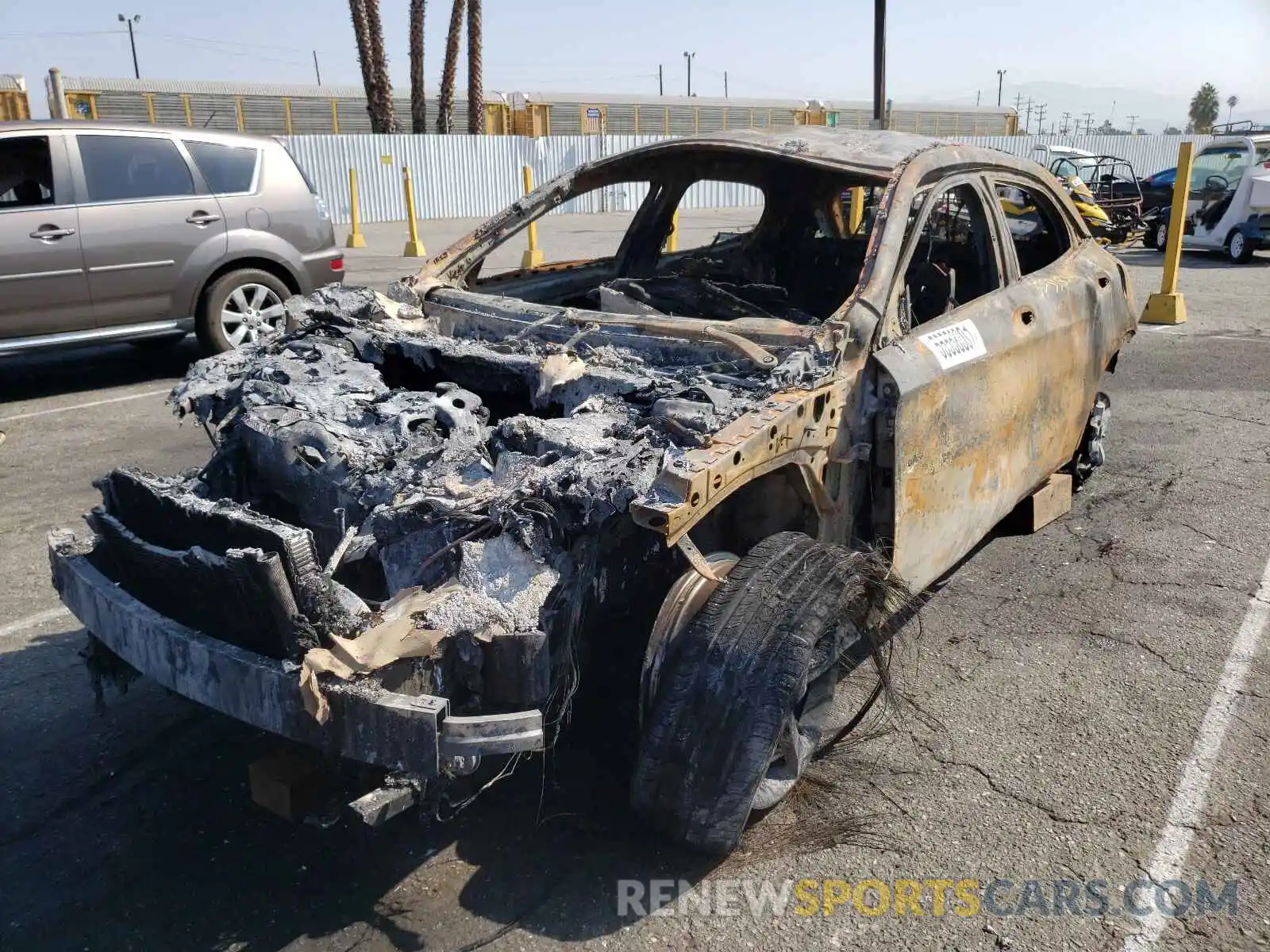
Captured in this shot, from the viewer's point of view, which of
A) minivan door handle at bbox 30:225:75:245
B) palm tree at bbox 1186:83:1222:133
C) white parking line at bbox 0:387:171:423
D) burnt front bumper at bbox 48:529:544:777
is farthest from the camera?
palm tree at bbox 1186:83:1222:133

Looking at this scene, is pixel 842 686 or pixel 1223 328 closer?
pixel 842 686

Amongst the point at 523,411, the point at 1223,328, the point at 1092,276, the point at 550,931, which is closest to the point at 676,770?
the point at 550,931

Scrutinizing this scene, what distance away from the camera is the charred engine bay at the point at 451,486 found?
94.7 inches

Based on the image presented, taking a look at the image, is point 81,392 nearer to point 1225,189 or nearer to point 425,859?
point 425,859

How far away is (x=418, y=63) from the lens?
2434 centimetres

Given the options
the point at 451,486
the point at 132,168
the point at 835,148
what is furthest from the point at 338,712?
the point at 132,168

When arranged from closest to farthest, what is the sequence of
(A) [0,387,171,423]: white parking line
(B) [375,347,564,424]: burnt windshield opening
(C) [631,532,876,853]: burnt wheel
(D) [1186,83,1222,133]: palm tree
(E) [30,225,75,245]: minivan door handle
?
(C) [631,532,876,853]: burnt wheel, (B) [375,347,564,424]: burnt windshield opening, (A) [0,387,171,423]: white parking line, (E) [30,225,75,245]: minivan door handle, (D) [1186,83,1222,133]: palm tree

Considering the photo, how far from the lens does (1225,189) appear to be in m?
15.0

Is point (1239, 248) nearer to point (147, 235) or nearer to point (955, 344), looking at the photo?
point (955, 344)

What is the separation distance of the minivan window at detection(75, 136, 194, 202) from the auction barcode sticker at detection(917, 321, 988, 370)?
636 cm

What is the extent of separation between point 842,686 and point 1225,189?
14.7 meters

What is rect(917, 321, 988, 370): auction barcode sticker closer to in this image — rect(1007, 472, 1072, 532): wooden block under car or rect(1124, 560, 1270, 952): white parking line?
rect(1007, 472, 1072, 532): wooden block under car

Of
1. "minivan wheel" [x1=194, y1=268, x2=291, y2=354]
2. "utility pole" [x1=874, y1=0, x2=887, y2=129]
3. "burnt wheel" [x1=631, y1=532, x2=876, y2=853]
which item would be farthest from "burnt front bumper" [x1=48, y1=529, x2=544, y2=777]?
"utility pole" [x1=874, y1=0, x2=887, y2=129]

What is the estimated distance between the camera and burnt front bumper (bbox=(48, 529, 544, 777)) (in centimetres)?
223
